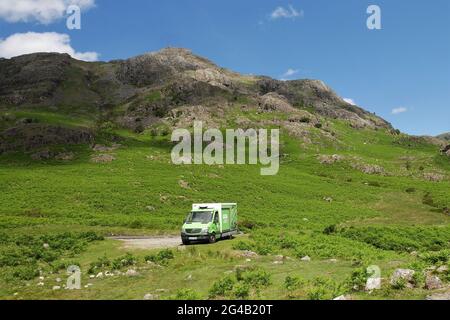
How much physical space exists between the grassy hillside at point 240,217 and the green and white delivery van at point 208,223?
240cm

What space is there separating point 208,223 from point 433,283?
83.2 ft

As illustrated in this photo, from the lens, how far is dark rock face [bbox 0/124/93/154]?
335ft

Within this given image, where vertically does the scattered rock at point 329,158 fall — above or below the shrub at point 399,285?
above

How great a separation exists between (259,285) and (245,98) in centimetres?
14948

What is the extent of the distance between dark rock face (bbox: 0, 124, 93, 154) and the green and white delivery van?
238ft

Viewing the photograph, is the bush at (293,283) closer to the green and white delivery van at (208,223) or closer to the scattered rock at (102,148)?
the green and white delivery van at (208,223)

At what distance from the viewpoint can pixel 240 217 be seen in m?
66.2

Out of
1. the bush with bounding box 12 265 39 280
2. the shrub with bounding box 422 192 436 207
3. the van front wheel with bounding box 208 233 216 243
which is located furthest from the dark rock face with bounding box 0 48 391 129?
the bush with bounding box 12 265 39 280

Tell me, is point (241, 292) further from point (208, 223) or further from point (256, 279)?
point (208, 223)

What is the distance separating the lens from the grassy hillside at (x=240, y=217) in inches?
907

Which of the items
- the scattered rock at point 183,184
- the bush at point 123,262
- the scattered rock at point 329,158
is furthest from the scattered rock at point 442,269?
the scattered rock at point 329,158

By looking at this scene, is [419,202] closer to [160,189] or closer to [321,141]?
[160,189]

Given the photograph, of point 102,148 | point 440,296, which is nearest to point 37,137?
point 102,148

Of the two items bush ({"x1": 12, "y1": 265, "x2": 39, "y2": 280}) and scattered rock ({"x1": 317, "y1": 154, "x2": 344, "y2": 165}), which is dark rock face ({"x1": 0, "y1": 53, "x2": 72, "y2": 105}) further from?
bush ({"x1": 12, "y1": 265, "x2": 39, "y2": 280})
